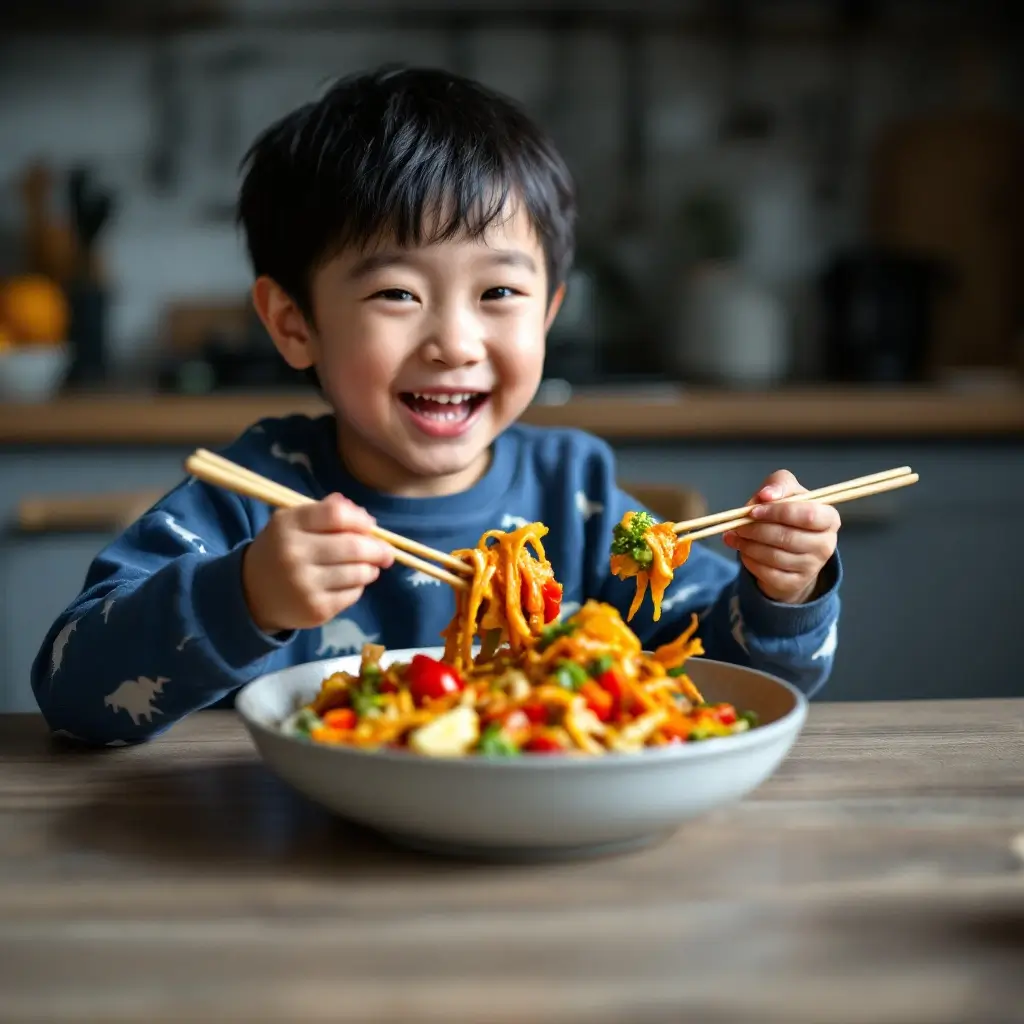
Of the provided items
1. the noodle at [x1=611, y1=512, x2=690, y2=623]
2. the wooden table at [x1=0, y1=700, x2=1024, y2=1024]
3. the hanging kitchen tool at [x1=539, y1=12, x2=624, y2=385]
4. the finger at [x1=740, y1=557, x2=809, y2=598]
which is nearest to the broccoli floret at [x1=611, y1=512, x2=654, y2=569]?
the noodle at [x1=611, y1=512, x2=690, y2=623]

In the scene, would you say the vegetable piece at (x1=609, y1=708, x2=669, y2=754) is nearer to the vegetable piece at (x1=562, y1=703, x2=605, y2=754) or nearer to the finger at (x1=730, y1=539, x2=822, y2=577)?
the vegetable piece at (x1=562, y1=703, x2=605, y2=754)

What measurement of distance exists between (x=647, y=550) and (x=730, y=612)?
0.21 metres

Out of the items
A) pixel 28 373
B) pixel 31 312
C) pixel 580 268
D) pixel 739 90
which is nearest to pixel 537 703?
pixel 28 373

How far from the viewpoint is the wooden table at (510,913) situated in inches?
24.2

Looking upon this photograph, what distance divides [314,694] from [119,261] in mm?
2401

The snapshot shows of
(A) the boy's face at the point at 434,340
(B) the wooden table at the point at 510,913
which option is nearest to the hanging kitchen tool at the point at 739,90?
(A) the boy's face at the point at 434,340

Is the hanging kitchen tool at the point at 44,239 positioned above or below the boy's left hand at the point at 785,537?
above

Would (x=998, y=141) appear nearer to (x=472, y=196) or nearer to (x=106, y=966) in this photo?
(x=472, y=196)

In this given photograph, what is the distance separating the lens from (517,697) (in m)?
0.85

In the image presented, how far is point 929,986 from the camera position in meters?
0.63

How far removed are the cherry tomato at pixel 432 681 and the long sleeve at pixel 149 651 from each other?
0.41 feet

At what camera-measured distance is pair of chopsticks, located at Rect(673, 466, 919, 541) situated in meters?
1.09

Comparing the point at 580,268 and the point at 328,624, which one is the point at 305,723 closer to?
the point at 328,624

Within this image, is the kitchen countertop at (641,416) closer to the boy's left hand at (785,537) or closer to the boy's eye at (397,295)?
the boy's eye at (397,295)
